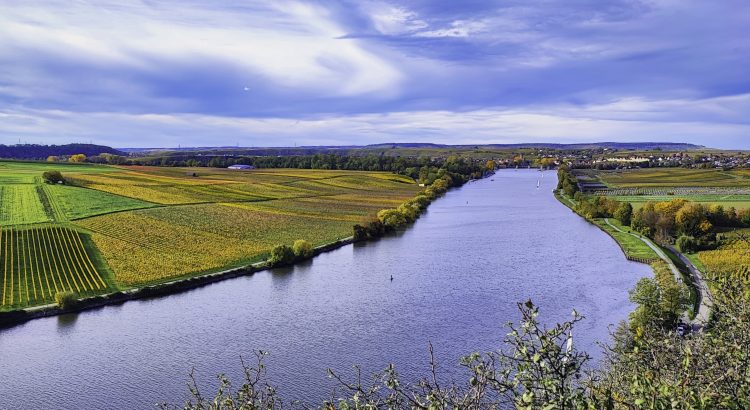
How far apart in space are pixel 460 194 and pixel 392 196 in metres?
19.6

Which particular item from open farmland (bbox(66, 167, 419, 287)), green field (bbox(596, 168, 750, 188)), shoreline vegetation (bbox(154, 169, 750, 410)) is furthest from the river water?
green field (bbox(596, 168, 750, 188))

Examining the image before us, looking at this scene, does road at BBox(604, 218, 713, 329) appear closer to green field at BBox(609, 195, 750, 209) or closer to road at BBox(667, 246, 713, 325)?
road at BBox(667, 246, 713, 325)

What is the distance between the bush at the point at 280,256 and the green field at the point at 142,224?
5.97 feet

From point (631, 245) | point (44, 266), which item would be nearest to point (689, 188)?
point (631, 245)

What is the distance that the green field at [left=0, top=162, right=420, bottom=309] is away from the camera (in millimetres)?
36969

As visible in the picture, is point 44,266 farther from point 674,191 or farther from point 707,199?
point 674,191

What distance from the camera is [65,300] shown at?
31.3m

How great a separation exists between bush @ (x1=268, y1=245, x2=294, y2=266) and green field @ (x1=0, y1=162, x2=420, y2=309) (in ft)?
5.97

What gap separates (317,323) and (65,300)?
13.5 metres

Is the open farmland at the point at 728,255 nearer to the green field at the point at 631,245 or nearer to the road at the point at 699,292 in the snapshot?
the road at the point at 699,292

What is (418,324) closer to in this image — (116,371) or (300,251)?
(116,371)

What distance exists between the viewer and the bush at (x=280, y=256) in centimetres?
4288

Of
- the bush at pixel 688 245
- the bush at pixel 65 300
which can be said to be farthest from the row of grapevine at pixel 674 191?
the bush at pixel 65 300

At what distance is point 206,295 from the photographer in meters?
35.3
